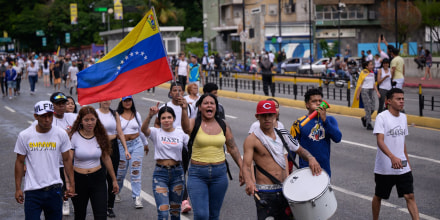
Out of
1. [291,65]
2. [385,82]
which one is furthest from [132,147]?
[291,65]

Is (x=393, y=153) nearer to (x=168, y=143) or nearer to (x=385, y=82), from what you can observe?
(x=168, y=143)

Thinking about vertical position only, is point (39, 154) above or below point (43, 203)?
above

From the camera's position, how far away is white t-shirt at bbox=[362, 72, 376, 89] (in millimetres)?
15680

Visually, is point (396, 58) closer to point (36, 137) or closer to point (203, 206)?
point (203, 206)

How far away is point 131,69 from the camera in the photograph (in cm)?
844

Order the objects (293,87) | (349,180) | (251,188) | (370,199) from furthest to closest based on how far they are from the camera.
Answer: (293,87) → (349,180) → (370,199) → (251,188)

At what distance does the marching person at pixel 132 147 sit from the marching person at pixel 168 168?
1500mm

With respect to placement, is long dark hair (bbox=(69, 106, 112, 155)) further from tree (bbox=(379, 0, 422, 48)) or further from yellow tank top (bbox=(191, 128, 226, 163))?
tree (bbox=(379, 0, 422, 48))

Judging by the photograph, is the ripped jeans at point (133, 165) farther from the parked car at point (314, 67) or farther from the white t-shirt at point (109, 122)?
the parked car at point (314, 67)

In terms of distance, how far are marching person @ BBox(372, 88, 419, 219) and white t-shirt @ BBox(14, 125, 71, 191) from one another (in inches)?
145

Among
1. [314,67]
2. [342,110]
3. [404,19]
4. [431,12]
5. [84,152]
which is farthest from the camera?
[404,19]

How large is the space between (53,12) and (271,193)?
87.7 m

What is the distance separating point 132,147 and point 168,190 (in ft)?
6.77

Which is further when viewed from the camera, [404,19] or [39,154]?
[404,19]
